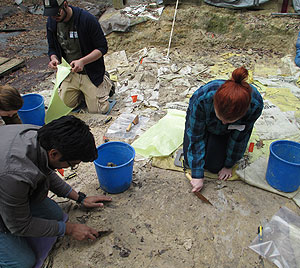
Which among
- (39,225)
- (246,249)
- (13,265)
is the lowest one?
(246,249)

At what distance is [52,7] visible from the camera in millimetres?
2637

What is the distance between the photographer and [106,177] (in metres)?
2.03

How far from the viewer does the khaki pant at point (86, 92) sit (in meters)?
3.40

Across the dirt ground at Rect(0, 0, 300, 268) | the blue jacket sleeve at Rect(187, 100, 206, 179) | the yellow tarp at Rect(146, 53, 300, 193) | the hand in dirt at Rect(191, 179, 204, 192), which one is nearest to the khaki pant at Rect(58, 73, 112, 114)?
the dirt ground at Rect(0, 0, 300, 268)

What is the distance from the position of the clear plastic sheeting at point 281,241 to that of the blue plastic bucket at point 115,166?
1.09 meters

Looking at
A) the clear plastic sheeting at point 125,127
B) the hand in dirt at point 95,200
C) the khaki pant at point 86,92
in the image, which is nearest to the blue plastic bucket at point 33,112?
the khaki pant at point 86,92

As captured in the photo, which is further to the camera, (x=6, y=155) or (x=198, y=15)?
(x=198, y=15)

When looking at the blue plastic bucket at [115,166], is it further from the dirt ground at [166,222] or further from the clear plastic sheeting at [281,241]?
the clear plastic sheeting at [281,241]

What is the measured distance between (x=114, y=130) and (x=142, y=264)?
1745mm

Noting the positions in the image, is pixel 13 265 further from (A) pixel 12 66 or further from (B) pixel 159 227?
(A) pixel 12 66

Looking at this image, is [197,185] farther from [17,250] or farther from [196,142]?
[17,250]

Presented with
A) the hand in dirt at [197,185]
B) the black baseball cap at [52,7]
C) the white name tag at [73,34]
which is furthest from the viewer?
the white name tag at [73,34]

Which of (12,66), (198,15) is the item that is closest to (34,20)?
(12,66)

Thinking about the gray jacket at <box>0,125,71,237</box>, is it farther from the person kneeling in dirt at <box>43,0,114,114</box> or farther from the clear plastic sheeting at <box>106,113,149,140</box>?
the person kneeling in dirt at <box>43,0,114,114</box>
